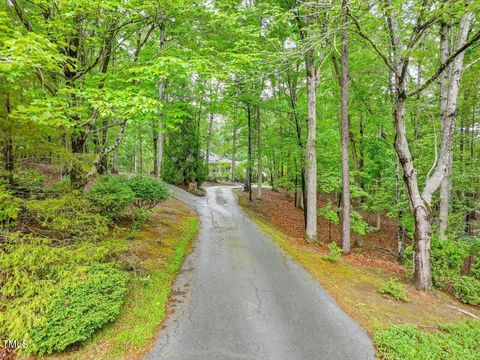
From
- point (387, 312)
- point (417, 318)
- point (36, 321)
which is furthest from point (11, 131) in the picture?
point (417, 318)

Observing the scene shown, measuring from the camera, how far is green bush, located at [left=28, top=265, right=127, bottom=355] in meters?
3.55

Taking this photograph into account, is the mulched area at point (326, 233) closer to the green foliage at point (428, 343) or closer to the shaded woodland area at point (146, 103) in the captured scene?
the shaded woodland area at point (146, 103)

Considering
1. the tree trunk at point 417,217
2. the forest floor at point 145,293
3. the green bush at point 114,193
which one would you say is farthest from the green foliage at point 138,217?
the tree trunk at point 417,217

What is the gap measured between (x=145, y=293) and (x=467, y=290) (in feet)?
27.5

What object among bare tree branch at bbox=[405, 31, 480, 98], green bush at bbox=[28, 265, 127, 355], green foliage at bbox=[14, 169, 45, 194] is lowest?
green bush at bbox=[28, 265, 127, 355]

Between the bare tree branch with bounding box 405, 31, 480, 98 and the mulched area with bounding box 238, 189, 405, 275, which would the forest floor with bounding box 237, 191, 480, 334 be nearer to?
the mulched area with bounding box 238, 189, 405, 275

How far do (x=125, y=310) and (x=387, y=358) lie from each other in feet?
15.7

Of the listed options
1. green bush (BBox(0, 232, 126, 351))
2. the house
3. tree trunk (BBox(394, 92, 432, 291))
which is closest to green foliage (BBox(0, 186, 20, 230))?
green bush (BBox(0, 232, 126, 351))

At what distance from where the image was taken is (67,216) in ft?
16.1

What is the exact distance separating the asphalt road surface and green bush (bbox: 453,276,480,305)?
387 centimetres

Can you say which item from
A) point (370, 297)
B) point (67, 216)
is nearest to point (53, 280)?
point (67, 216)

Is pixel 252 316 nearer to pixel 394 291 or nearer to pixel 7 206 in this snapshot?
pixel 394 291

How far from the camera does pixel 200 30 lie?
7.98 meters

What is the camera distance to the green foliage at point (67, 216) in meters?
4.55
